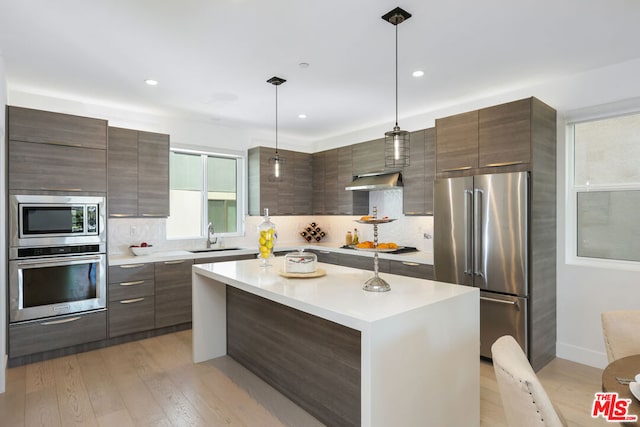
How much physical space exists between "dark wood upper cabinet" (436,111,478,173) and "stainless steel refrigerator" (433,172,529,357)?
0.16 meters

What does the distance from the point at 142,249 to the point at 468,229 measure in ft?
11.7

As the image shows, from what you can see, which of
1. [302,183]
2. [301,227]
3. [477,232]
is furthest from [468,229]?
[301,227]

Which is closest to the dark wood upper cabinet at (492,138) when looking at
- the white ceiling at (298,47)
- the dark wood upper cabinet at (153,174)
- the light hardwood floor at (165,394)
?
the white ceiling at (298,47)

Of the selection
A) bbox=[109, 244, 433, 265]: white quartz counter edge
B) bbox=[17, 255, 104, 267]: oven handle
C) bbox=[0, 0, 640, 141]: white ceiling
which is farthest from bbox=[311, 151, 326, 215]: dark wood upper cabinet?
bbox=[17, 255, 104, 267]: oven handle

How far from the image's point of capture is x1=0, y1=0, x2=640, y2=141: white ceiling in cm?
225

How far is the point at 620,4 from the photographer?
2.19 m

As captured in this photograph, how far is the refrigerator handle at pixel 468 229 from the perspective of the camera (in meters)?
3.38

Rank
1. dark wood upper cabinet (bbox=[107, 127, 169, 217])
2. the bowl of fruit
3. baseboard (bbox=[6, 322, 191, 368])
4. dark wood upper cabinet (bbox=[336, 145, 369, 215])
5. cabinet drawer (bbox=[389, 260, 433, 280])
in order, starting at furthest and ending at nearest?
dark wood upper cabinet (bbox=[336, 145, 369, 215]), the bowl of fruit, dark wood upper cabinet (bbox=[107, 127, 169, 217]), cabinet drawer (bbox=[389, 260, 433, 280]), baseboard (bbox=[6, 322, 191, 368])

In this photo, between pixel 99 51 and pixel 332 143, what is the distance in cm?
365

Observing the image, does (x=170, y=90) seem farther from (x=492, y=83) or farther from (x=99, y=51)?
(x=492, y=83)

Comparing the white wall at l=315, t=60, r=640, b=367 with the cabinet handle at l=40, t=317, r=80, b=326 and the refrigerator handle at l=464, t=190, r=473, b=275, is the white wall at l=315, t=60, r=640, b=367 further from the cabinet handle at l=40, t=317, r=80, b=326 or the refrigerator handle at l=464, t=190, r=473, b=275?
the cabinet handle at l=40, t=317, r=80, b=326

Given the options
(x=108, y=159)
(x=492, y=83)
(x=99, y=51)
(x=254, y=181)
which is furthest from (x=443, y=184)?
(x=108, y=159)

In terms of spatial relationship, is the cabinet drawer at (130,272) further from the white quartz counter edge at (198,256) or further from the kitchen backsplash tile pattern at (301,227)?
the kitchen backsplash tile pattern at (301,227)

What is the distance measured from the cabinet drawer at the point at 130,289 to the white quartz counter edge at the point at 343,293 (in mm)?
1315
